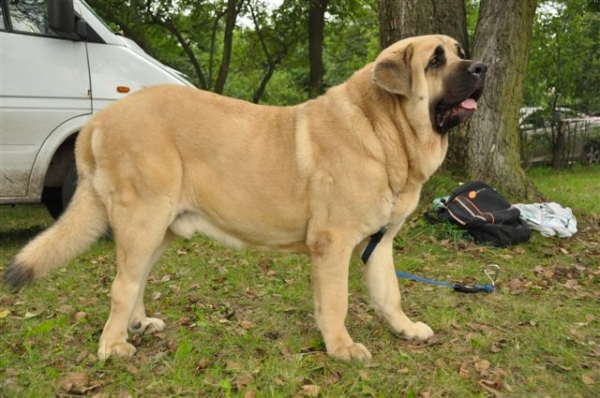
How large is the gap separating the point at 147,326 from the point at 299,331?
3.61 ft

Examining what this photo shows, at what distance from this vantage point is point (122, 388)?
351 centimetres

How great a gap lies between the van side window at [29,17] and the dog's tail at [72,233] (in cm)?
337

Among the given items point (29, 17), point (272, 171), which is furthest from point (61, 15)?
point (272, 171)

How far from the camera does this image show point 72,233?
13.1 feet

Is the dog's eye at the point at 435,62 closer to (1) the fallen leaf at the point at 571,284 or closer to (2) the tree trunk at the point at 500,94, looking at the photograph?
(1) the fallen leaf at the point at 571,284

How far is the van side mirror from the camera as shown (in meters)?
6.28

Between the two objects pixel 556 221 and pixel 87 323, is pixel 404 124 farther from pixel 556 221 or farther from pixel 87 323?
pixel 556 221

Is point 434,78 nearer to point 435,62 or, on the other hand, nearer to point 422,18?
point 435,62

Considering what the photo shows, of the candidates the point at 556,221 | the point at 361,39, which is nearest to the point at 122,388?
the point at 556,221

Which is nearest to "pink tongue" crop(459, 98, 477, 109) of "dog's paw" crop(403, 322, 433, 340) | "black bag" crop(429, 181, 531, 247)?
"dog's paw" crop(403, 322, 433, 340)

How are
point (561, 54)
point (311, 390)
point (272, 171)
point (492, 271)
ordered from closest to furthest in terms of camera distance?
1. point (311, 390)
2. point (272, 171)
3. point (492, 271)
4. point (561, 54)

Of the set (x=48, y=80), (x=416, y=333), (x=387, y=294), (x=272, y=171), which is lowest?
(x=416, y=333)

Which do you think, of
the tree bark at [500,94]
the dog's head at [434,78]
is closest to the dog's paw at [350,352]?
the dog's head at [434,78]

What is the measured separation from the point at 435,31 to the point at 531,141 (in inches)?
432
